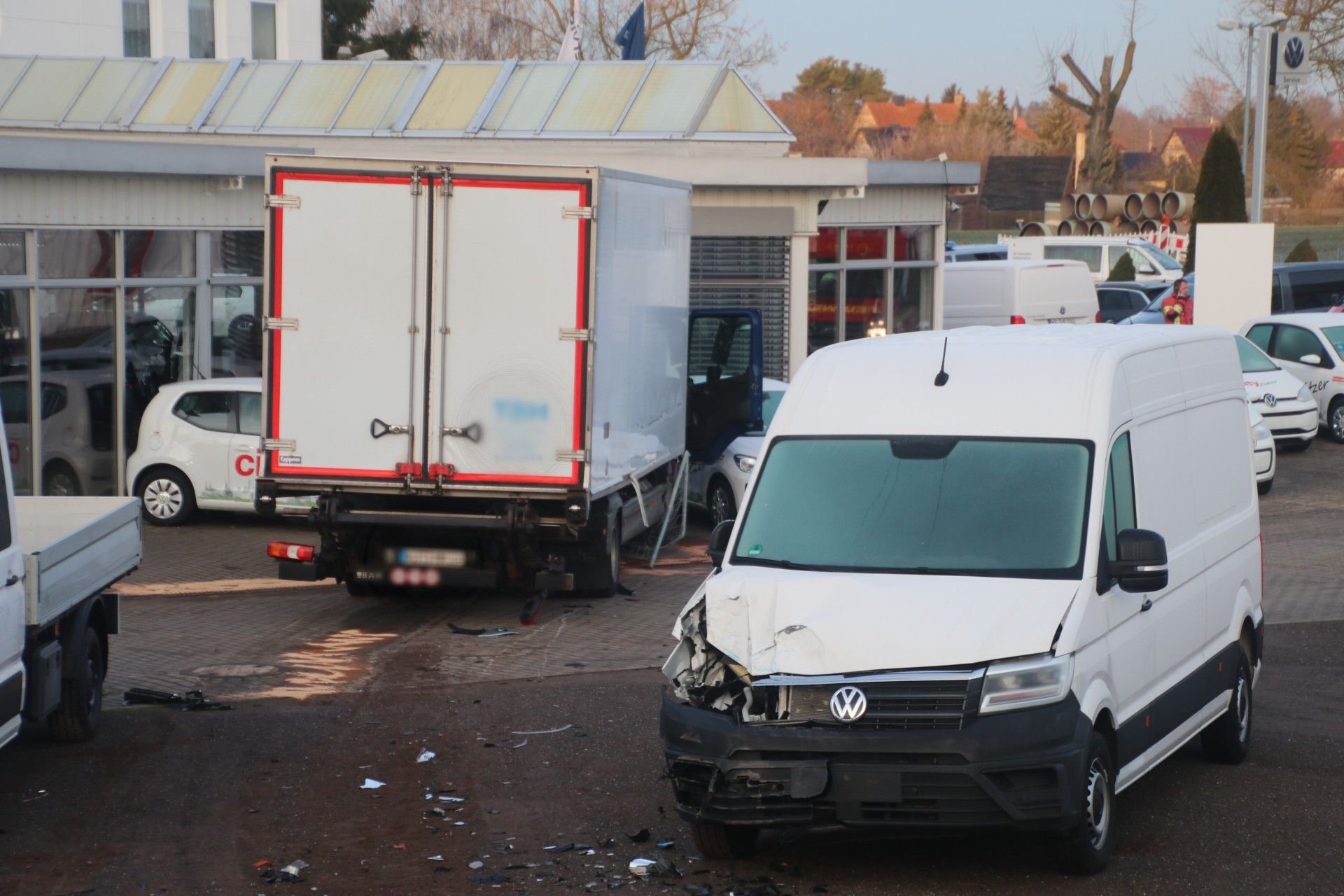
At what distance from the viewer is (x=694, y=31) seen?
177 ft

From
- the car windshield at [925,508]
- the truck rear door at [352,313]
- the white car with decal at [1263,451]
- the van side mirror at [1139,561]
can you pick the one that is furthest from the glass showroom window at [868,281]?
the van side mirror at [1139,561]

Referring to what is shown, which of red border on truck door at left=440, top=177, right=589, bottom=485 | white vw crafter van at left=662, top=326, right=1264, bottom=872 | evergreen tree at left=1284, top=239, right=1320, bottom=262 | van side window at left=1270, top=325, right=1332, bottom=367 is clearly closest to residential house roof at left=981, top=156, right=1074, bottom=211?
evergreen tree at left=1284, top=239, right=1320, bottom=262

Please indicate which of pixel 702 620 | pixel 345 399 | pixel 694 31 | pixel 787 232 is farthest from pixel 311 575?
pixel 694 31

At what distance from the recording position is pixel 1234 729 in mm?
8031

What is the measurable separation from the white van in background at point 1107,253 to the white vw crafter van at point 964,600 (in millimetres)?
33162

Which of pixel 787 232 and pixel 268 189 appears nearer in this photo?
pixel 268 189

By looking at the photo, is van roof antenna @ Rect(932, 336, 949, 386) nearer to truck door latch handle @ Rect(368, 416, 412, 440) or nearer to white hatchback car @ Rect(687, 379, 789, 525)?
truck door latch handle @ Rect(368, 416, 412, 440)

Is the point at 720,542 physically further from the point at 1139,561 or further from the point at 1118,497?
the point at 1139,561

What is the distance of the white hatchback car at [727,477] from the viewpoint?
16.2 meters

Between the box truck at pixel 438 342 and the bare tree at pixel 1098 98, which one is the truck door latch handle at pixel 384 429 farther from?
the bare tree at pixel 1098 98

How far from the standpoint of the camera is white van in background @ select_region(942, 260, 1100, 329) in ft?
91.9

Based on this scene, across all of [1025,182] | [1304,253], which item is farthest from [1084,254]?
[1025,182]

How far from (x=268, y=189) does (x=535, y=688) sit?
13.4 feet

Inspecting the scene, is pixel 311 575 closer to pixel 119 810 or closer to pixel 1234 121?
pixel 119 810
